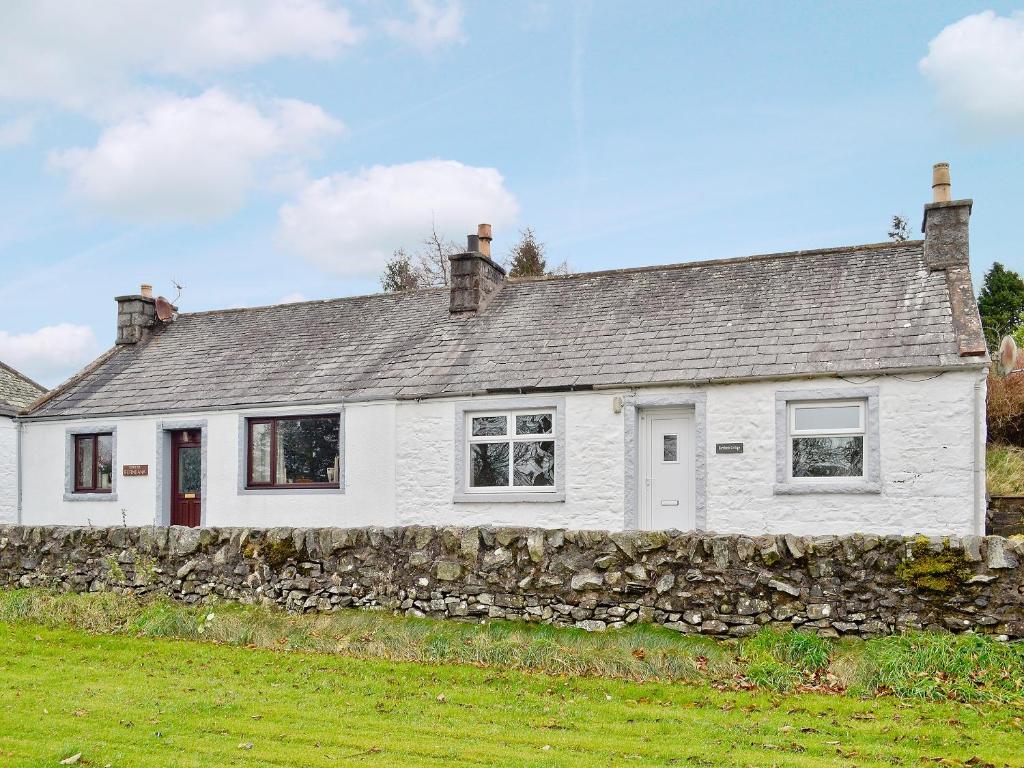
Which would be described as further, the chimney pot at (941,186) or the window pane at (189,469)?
the window pane at (189,469)

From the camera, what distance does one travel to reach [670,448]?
15.9 metres

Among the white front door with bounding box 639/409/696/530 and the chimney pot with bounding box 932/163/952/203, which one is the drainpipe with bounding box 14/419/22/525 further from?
the chimney pot with bounding box 932/163/952/203

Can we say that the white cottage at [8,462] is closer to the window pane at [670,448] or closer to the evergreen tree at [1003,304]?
the window pane at [670,448]

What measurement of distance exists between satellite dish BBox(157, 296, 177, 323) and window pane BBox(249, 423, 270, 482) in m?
7.00

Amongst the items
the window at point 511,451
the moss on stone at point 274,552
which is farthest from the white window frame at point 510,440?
the moss on stone at point 274,552

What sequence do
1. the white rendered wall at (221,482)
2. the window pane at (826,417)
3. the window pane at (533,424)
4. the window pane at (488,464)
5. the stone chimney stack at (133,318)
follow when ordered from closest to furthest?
the window pane at (826,417)
the window pane at (533,424)
the window pane at (488,464)
the white rendered wall at (221,482)
the stone chimney stack at (133,318)

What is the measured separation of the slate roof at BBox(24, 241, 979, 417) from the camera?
15445 millimetres

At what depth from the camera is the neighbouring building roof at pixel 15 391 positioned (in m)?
22.1

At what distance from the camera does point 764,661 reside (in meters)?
9.62

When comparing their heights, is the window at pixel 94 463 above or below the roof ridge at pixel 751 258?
below

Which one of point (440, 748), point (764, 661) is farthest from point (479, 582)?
point (440, 748)

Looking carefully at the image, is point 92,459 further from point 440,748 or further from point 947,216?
point 947,216

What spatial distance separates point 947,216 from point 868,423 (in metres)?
4.73

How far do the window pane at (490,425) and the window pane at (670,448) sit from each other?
278 cm
